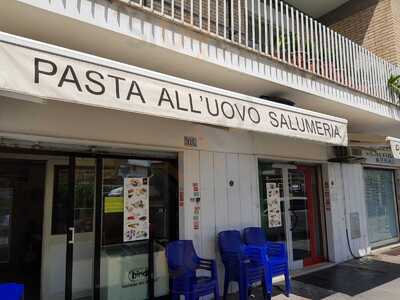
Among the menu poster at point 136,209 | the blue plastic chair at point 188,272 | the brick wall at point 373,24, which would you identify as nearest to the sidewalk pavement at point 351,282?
the blue plastic chair at point 188,272

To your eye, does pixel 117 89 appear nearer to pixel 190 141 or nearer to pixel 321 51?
pixel 190 141

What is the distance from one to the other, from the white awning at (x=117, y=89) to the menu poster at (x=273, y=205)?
109 inches

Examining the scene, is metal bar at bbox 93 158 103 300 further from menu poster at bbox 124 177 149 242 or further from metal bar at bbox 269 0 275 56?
metal bar at bbox 269 0 275 56

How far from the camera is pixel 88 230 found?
4750mm

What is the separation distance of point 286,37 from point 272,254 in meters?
3.78

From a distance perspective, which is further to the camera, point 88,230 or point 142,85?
point 88,230

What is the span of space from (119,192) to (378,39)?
Result: 8.28 m

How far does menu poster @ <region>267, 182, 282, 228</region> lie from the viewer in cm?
702

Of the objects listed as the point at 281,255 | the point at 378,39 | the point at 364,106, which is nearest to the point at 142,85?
the point at 281,255

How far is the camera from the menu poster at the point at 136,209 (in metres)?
5.03

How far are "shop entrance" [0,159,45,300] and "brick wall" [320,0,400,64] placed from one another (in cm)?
904

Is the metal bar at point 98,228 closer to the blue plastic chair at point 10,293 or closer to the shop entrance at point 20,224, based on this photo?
the blue plastic chair at point 10,293

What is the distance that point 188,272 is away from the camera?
489 centimetres

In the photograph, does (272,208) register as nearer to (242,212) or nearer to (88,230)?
(242,212)
